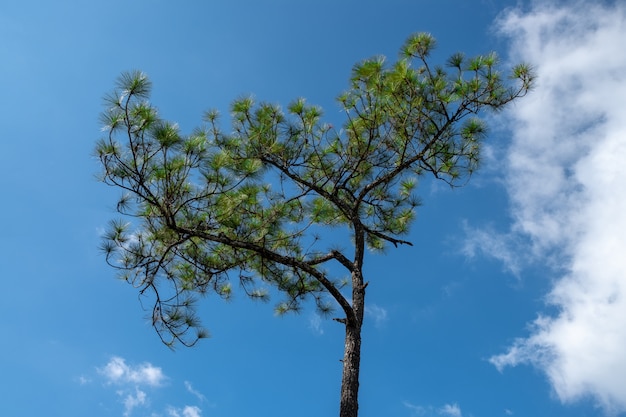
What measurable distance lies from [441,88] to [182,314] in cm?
267

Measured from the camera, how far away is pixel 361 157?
13.9 feet

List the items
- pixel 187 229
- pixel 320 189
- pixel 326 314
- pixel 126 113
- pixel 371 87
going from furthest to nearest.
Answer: pixel 326 314 → pixel 320 189 → pixel 371 87 → pixel 187 229 → pixel 126 113

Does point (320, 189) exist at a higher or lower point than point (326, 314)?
higher

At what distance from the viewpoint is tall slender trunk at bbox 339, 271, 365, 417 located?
3.53 meters

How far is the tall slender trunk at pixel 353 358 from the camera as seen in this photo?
3.53 meters

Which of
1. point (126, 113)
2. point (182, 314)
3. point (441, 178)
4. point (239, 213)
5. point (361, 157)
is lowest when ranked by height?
point (182, 314)

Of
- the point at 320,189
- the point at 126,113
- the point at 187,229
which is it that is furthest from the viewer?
the point at 320,189

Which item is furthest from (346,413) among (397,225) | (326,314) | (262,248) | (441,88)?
(441,88)

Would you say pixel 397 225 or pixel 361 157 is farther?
pixel 397 225

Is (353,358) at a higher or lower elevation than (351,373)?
higher

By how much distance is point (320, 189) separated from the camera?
455cm

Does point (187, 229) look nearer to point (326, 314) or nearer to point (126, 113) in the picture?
point (126, 113)

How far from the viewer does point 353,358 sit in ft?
12.3

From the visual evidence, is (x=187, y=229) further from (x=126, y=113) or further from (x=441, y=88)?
(x=441, y=88)
